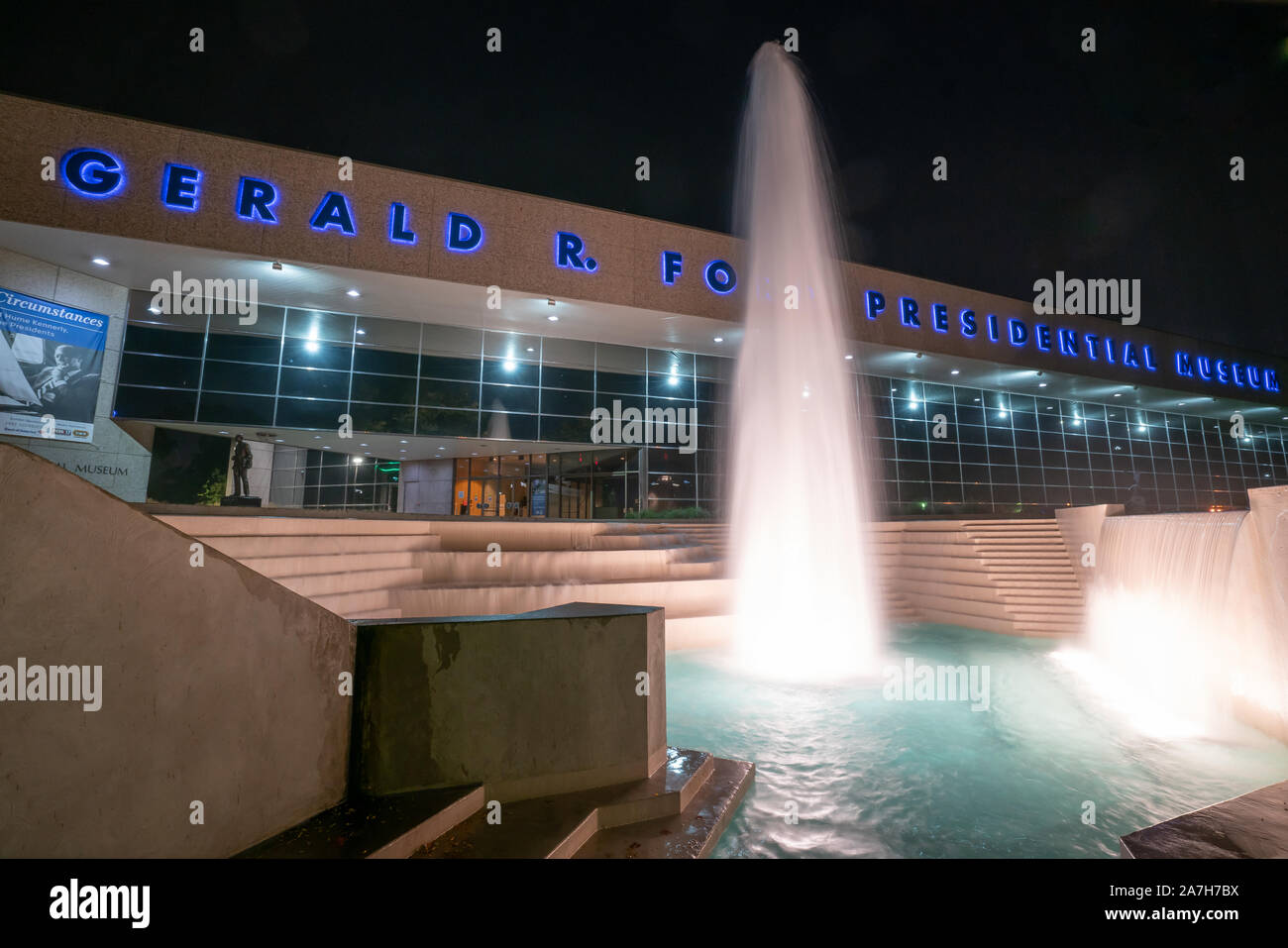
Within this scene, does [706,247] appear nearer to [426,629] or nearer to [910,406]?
[910,406]

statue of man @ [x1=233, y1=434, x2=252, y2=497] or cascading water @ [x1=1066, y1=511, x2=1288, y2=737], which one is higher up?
statue of man @ [x1=233, y1=434, x2=252, y2=497]

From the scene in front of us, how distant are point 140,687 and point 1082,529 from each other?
1452 centimetres

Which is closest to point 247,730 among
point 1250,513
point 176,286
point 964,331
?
point 1250,513

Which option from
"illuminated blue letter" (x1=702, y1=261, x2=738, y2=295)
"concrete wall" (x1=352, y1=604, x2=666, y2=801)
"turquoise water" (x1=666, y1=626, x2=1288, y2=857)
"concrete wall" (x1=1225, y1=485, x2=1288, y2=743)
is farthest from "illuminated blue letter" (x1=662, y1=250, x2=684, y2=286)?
"concrete wall" (x1=352, y1=604, x2=666, y2=801)

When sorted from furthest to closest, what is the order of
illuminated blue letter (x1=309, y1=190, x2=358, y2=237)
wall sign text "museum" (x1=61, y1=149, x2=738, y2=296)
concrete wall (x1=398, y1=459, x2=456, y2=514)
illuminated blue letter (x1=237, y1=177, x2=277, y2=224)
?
concrete wall (x1=398, y1=459, x2=456, y2=514)
illuminated blue letter (x1=309, y1=190, x2=358, y2=237)
illuminated blue letter (x1=237, y1=177, x2=277, y2=224)
wall sign text "museum" (x1=61, y1=149, x2=738, y2=296)

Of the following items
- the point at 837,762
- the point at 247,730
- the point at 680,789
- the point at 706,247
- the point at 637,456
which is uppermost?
the point at 706,247

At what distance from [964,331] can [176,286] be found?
24.9 m

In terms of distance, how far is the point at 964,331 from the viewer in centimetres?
2122

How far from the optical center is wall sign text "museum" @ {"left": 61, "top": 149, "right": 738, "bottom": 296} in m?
12.0

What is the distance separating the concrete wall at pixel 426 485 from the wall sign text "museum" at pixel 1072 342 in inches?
627

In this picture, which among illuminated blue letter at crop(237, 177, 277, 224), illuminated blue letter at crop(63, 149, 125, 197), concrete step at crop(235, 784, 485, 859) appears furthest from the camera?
illuminated blue letter at crop(237, 177, 277, 224)

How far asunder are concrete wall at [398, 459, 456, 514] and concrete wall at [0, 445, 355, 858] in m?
18.4

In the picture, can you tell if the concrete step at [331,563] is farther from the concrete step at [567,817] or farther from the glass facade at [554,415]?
the glass facade at [554,415]

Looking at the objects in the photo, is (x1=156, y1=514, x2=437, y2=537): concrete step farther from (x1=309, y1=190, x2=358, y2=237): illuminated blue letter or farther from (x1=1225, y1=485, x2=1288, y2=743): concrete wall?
(x1=1225, y1=485, x2=1288, y2=743): concrete wall
